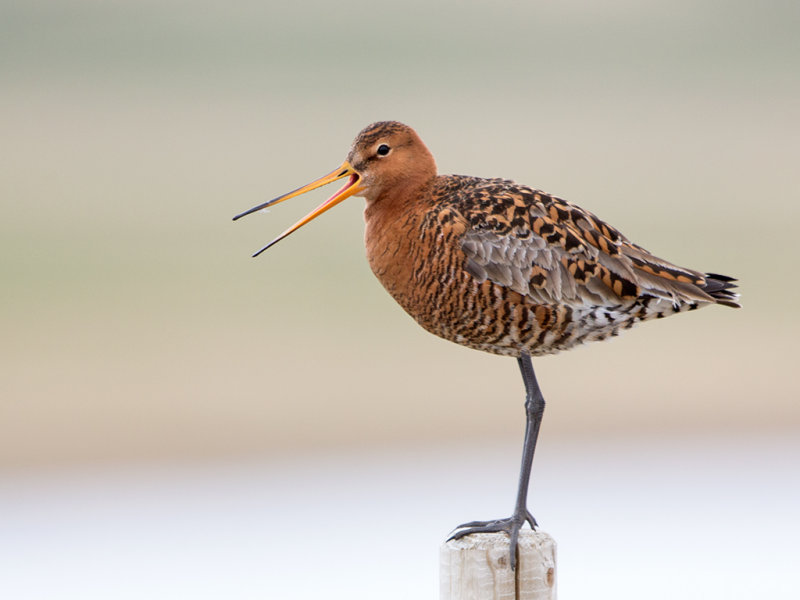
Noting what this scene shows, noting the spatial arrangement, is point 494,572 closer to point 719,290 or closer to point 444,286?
point 444,286

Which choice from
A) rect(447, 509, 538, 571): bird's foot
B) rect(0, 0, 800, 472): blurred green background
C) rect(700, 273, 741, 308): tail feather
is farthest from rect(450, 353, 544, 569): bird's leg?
rect(0, 0, 800, 472): blurred green background

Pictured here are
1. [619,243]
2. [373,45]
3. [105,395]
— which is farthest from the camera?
[373,45]

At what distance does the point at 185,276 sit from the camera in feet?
55.0

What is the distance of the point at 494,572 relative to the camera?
4.21 m

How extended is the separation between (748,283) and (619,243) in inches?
478

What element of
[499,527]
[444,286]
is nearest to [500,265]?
[444,286]

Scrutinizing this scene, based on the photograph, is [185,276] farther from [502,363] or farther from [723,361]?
[723,361]

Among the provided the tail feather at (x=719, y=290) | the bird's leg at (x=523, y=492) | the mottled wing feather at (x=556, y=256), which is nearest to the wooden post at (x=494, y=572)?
the bird's leg at (x=523, y=492)

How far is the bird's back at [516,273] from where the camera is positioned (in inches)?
198

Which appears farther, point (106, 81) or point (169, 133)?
point (106, 81)

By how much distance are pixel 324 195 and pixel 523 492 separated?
13907 mm

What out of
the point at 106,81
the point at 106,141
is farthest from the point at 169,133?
the point at 106,81

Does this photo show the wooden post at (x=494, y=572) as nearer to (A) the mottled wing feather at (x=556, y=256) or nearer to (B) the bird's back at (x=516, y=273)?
(B) the bird's back at (x=516, y=273)

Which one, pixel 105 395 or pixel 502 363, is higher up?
pixel 502 363
